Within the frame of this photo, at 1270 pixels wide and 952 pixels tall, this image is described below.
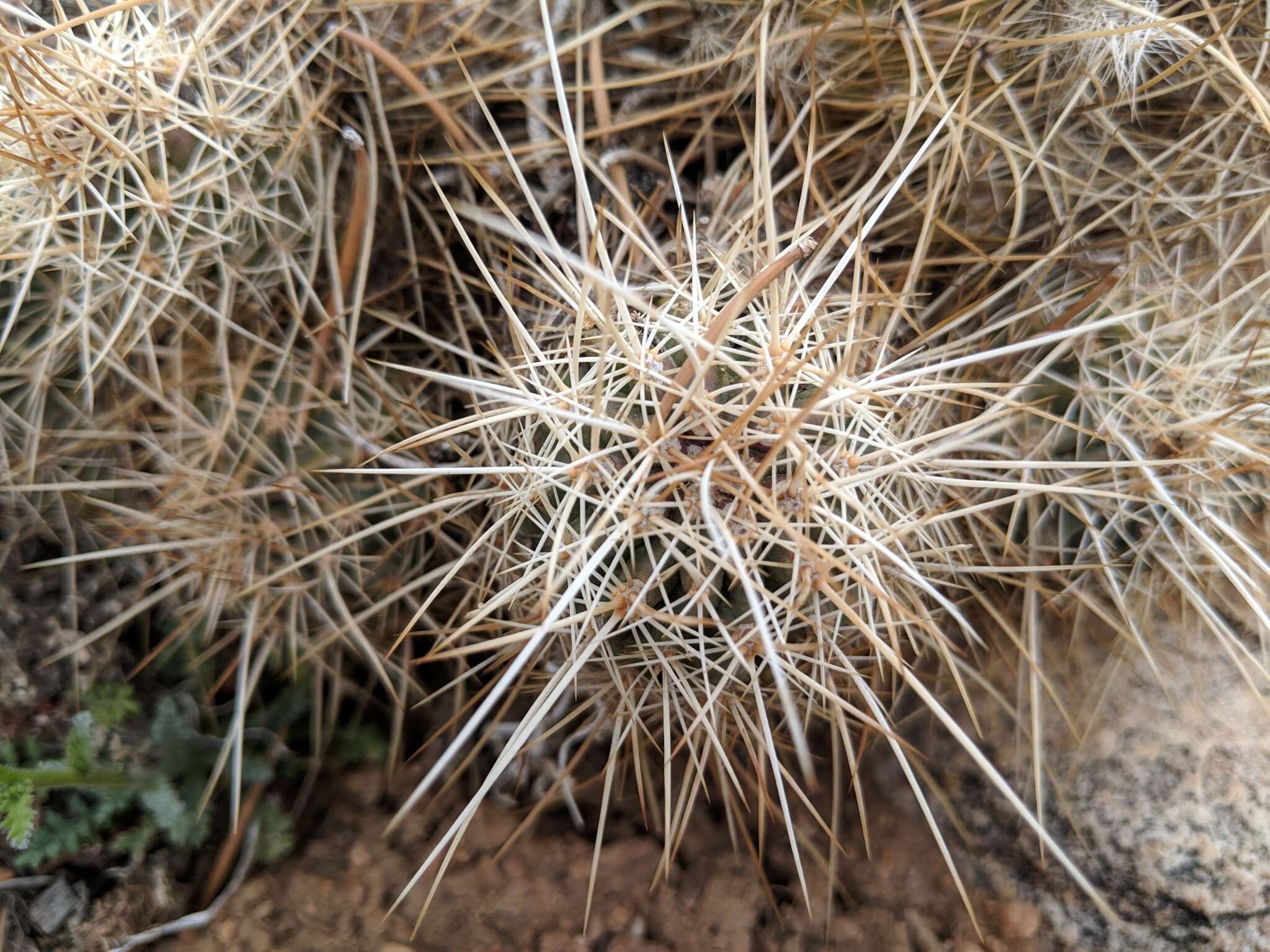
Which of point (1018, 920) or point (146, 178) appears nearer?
point (146, 178)

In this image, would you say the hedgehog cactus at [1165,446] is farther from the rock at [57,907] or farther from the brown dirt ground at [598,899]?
the rock at [57,907]

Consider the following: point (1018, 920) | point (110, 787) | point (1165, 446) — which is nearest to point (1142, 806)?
point (1018, 920)

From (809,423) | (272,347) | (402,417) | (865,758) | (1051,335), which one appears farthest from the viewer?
(865,758)

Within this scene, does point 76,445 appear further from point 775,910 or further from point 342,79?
point 775,910

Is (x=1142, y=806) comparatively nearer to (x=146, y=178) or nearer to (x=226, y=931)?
(x=226, y=931)

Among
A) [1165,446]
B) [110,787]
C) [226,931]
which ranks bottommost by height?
[226,931]

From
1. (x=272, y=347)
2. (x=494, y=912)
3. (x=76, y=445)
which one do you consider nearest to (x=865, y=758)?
(x=494, y=912)

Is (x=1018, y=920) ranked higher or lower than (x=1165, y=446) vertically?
lower
